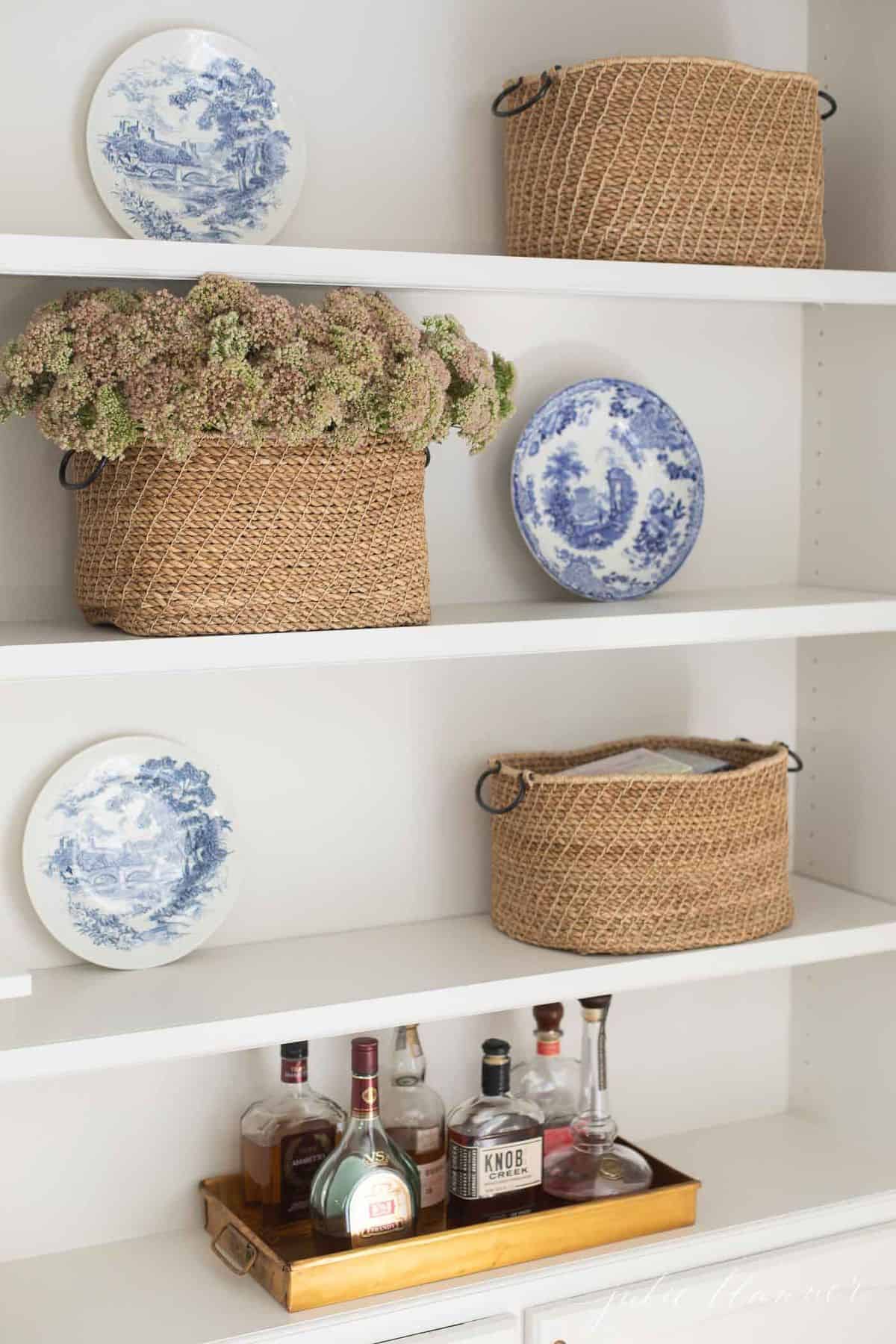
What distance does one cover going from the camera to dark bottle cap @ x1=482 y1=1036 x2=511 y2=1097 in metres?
1.78

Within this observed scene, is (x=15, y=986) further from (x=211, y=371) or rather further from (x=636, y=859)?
(x=636, y=859)

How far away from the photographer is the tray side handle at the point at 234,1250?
1733 millimetres

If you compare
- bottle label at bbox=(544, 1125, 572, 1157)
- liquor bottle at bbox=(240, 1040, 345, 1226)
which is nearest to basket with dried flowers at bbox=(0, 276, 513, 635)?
liquor bottle at bbox=(240, 1040, 345, 1226)

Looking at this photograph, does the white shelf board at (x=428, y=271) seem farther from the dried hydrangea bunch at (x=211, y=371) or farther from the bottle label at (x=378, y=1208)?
the bottle label at (x=378, y=1208)

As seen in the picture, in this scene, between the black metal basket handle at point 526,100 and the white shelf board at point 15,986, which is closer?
the white shelf board at point 15,986

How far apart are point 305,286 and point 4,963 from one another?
84 centimetres

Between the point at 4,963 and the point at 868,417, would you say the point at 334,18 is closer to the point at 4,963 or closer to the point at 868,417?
→ the point at 868,417

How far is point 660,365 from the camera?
6.68ft

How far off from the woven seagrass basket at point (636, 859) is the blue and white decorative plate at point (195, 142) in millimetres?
727

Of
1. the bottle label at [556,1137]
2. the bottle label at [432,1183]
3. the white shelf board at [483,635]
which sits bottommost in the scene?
the bottle label at [432,1183]

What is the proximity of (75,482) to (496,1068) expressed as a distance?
806 millimetres

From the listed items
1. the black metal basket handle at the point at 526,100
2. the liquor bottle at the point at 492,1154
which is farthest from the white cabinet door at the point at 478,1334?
the black metal basket handle at the point at 526,100

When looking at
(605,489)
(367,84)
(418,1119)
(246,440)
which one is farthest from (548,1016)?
(367,84)

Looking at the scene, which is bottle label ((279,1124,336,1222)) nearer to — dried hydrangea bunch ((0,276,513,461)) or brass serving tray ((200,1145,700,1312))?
brass serving tray ((200,1145,700,1312))
